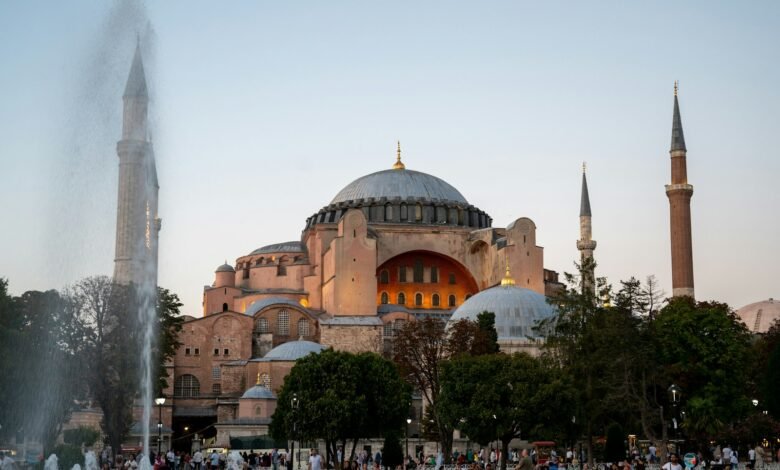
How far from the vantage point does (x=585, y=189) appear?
59.3 meters

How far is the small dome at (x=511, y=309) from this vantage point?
49.2 meters

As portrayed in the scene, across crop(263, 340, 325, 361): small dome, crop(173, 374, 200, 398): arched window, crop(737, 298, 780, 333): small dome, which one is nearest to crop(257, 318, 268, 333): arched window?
crop(263, 340, 325, 361): small dome

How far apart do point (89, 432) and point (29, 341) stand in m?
6.00

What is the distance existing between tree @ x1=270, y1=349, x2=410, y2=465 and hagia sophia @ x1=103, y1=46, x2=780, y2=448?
26.8ft

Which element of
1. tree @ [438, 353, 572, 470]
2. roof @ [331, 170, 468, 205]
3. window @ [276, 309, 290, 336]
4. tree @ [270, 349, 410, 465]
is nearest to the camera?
tree @ [438, 353, 572, 470]

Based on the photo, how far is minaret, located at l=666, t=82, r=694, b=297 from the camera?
2000 inches

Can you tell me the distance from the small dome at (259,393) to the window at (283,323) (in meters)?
7.22

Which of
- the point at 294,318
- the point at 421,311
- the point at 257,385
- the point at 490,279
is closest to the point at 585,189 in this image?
the point at 490,279

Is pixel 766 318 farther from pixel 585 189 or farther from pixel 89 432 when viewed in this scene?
pixel 89 432

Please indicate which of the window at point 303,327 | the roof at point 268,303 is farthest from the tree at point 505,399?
the roof at point 268,303

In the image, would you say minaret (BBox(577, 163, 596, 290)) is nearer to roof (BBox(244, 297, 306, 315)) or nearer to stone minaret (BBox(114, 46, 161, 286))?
roof (BBox(244, 297, 306, 315))

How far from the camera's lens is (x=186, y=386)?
53094 millimetres

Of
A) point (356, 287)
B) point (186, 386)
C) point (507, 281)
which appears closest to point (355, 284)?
point (356, 287)

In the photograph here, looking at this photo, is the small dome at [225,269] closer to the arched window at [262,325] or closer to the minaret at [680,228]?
the arched window at [262,325]
